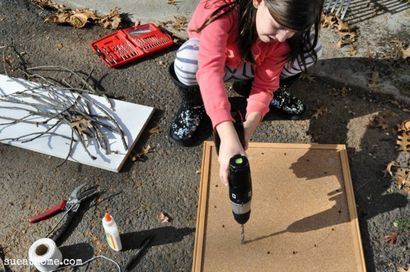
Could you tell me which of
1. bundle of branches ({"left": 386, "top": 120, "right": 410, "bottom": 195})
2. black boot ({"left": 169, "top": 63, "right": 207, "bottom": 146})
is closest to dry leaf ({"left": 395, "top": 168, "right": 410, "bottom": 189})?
bundle of branches ({"left": 386, "top": 120, "right": 410, "bottom": 195})

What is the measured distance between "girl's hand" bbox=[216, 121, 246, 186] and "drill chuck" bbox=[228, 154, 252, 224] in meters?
0.07

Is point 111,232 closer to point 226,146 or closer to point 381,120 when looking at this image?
point 226,146

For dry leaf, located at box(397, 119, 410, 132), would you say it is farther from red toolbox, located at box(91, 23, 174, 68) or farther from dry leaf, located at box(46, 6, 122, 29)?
dry leaf, located at box(46, 6, 122, 29)

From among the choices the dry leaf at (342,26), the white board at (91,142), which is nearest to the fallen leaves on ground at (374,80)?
the dry leaf at (342,26)

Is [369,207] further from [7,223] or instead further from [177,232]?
[7,223]

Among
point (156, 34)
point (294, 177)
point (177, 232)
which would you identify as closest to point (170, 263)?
point (177, 232)

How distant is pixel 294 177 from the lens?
9.00 ft

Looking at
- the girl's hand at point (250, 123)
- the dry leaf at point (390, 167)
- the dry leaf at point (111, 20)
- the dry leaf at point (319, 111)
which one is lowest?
the dry leaf at point (390, 167)

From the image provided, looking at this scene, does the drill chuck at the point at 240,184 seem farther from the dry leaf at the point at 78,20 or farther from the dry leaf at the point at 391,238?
A: the dry leaf at the point at 78,20

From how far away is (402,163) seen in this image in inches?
111

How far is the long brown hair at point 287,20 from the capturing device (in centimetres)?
187

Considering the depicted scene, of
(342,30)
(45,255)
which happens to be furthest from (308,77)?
(45,255)

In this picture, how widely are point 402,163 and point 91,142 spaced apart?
6.37ft

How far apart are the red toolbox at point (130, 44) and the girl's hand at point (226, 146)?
1.48m
